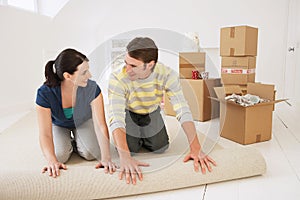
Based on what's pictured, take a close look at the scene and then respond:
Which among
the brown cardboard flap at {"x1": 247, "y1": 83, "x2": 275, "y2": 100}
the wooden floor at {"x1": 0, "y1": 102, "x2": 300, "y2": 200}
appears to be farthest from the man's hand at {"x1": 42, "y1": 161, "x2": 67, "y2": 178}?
the brown cardboard flap at {"x1": 247, "y1": 83, "x2": 275, "y2": 100}

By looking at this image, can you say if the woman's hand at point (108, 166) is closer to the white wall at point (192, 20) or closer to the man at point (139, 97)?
the man at point (139, 97)

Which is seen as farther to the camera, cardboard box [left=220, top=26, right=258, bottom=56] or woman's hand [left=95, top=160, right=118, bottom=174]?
cardboard box [left=220, top=26, right=258, bottom=56]

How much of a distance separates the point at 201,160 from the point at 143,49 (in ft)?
1.48

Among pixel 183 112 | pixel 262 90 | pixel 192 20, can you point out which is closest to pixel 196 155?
pixel 183 112

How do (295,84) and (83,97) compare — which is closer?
(83,97)

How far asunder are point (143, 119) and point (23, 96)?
1.62 m

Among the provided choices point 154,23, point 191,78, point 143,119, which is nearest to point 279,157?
point 143,119

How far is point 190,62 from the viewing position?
2.02m

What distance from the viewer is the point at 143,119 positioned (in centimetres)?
125

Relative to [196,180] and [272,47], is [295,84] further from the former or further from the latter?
[196,180]

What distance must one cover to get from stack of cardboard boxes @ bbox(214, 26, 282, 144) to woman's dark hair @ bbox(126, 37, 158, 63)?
687 millimetres

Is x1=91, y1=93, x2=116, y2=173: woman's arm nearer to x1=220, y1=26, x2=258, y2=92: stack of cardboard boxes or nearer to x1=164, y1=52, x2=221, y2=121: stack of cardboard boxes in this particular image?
x1=164, y1=52, x2=221, y2=121: stack of cardboard boxes

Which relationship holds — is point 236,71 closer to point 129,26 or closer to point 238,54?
point 238,54

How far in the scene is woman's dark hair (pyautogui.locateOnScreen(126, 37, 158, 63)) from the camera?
879 millimetres
